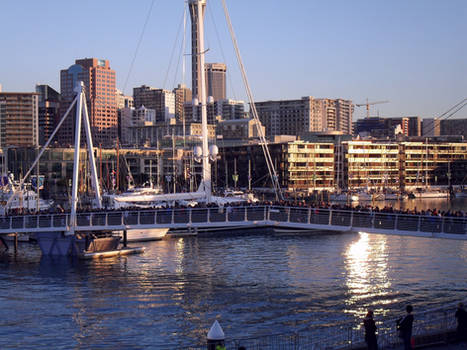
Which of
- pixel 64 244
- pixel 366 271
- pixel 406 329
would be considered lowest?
pixel 366 271

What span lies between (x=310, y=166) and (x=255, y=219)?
113 metres

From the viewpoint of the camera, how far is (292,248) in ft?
194

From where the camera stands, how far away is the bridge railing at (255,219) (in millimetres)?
38781

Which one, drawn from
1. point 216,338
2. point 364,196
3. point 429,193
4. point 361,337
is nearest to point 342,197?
point 364,196

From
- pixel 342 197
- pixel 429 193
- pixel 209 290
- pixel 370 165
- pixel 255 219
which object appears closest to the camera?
pixel 209 290

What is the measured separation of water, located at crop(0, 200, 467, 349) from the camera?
103ft

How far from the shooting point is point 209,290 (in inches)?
1569

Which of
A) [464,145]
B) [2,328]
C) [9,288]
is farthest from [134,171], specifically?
[2,328]

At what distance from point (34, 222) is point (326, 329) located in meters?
27.5

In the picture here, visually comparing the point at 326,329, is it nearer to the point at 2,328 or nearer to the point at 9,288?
the point at 2,328

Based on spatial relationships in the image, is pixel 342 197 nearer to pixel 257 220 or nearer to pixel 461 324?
pixel 257 220

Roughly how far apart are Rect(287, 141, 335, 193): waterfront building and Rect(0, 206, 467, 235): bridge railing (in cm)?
10038

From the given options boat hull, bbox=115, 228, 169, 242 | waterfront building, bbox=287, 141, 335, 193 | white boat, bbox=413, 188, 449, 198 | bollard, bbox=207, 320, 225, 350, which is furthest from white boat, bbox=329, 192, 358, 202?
bollard, bbox=207, 320, 225, 350

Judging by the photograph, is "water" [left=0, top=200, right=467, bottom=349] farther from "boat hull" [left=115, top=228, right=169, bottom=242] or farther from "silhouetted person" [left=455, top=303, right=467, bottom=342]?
"silhouetted person" [left=455, top=303, right=467, bottom=342]
